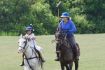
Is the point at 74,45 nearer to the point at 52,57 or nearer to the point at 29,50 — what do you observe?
the point at 29,50

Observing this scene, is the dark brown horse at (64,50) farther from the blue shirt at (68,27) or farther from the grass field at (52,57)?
the grass field at (52,57)

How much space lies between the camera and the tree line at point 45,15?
64188 mm

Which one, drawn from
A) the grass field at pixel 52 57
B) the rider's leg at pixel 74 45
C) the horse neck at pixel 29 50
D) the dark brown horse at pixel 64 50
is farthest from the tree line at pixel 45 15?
the horse neck at pixel 29 50

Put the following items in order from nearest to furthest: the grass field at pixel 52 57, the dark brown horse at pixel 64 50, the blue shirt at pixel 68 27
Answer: the dark brown horse at pixel 64 50 → the blue shirt at pixel 68 27 → the grass field at pixel 52 57

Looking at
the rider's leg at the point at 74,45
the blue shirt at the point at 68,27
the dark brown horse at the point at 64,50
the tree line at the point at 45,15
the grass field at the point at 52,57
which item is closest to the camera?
the dark brown horse at the point at 64,50

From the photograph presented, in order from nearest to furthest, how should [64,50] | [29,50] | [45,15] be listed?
1. [29,50]
2. [64,50]
3. [45,15]

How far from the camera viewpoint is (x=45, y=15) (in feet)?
218

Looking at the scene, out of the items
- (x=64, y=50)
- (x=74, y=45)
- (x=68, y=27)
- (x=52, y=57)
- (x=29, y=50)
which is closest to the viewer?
(x=29, y=50)

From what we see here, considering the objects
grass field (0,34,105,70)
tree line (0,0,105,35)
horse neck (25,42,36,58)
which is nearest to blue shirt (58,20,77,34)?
horse neck (25,42,36,58)

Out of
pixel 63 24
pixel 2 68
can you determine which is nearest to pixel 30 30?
pixel 63 24

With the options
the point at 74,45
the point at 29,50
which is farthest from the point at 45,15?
the point at 29,50

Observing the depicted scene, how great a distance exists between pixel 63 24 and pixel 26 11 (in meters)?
49.5

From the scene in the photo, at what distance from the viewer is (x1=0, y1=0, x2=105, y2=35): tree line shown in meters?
64.2

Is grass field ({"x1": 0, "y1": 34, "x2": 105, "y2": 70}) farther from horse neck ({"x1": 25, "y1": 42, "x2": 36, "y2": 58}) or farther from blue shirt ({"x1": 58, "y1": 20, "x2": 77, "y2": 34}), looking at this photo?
horse neck ({"x1": 25, "y1": 42, "x2": 36, "y2": 58})
